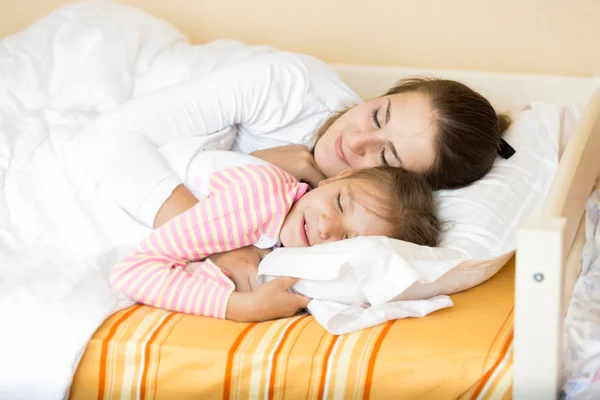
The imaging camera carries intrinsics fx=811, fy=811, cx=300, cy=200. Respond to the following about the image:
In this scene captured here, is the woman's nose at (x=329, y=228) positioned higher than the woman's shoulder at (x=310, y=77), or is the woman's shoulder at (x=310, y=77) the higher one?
the woman's shoulder at (x=310, y=77)

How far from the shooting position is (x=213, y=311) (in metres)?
1.22

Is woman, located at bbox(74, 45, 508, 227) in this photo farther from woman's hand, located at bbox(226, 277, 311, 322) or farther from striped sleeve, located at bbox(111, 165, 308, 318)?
woman's hand, located at bbox(226, 277, 311, 322)

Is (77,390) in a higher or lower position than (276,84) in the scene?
lower

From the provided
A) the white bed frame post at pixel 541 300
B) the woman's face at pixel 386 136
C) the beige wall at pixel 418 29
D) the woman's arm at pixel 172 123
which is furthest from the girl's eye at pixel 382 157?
the beige wall at pixel 418 29

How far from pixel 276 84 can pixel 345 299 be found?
56 cm

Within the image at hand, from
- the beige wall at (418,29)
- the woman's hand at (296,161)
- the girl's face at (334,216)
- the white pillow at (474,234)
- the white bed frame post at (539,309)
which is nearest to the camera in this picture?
the white bed frame post at (539,309)

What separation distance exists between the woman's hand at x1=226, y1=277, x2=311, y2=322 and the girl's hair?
1.26 ft

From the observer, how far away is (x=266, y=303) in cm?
122

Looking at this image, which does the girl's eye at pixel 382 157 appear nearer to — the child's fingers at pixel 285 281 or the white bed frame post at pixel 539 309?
the child's fingers at pixel 285 281

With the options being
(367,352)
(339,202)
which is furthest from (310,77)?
(367,352)

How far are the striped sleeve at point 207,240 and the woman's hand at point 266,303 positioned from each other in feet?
0.06

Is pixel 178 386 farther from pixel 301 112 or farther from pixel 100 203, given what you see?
pixel 301 112

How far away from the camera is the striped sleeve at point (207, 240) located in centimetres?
124

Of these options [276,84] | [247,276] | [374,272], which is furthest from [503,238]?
[276,84]
